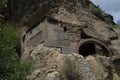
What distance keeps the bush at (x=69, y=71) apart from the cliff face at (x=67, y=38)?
32cm

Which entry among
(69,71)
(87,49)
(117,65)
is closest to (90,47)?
(87,49)

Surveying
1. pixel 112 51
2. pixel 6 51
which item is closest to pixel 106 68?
pixel 112 51

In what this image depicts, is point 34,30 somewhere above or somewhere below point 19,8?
below

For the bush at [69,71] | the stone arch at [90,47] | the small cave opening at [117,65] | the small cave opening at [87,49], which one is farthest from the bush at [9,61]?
the small cave opening at [87,49]

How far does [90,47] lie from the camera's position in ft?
65.0

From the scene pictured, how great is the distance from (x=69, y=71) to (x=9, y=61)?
394cm

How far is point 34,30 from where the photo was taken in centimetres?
1930

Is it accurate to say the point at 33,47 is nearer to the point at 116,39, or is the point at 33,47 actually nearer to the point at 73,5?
the point at 73,5

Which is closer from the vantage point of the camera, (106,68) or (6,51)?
(6,51)

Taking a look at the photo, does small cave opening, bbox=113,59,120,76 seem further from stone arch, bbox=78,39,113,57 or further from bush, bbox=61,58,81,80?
bush, bbox=61,58,81,80

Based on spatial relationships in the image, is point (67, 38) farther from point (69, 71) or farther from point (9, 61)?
point (9, 61)

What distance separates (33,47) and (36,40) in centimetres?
42

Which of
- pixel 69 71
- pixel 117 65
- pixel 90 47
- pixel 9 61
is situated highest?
pixel 90 47

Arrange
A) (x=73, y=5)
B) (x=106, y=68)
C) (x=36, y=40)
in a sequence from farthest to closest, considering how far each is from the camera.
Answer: (x=73, y=5) < (x=36, y=40) < (x=106, y=68)
